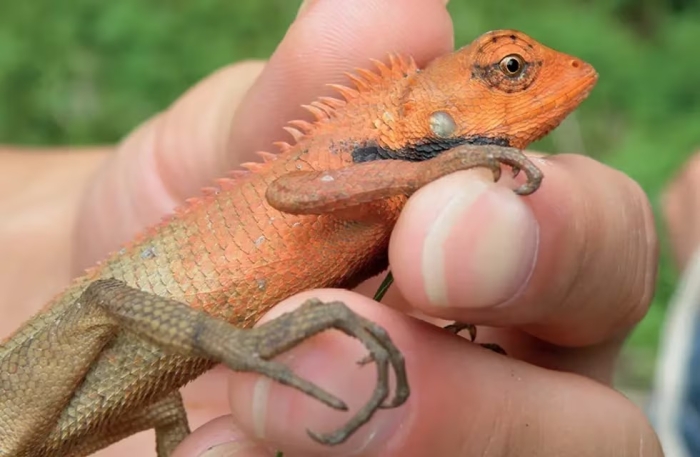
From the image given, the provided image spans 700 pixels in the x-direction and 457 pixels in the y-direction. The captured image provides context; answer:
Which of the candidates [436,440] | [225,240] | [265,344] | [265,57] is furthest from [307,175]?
[265,57]

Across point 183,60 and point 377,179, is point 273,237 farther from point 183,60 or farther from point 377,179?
point 183,60

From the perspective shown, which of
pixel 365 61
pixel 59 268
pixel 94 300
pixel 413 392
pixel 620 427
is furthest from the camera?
pixel 59 268

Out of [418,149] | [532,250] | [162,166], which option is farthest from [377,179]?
[162,166]

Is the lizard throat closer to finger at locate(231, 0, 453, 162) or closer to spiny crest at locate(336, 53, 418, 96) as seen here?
spiny crest at locate(336, 53, 418, 96)

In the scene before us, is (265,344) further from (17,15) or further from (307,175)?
(17,15)

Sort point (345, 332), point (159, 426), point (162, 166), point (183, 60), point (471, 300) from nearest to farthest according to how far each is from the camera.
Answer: point (345, 332) → point (471, 300) → point (159, 426) → point (162, 166) → point (183, 60)

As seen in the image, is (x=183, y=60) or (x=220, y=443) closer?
(x=220, y=443)
